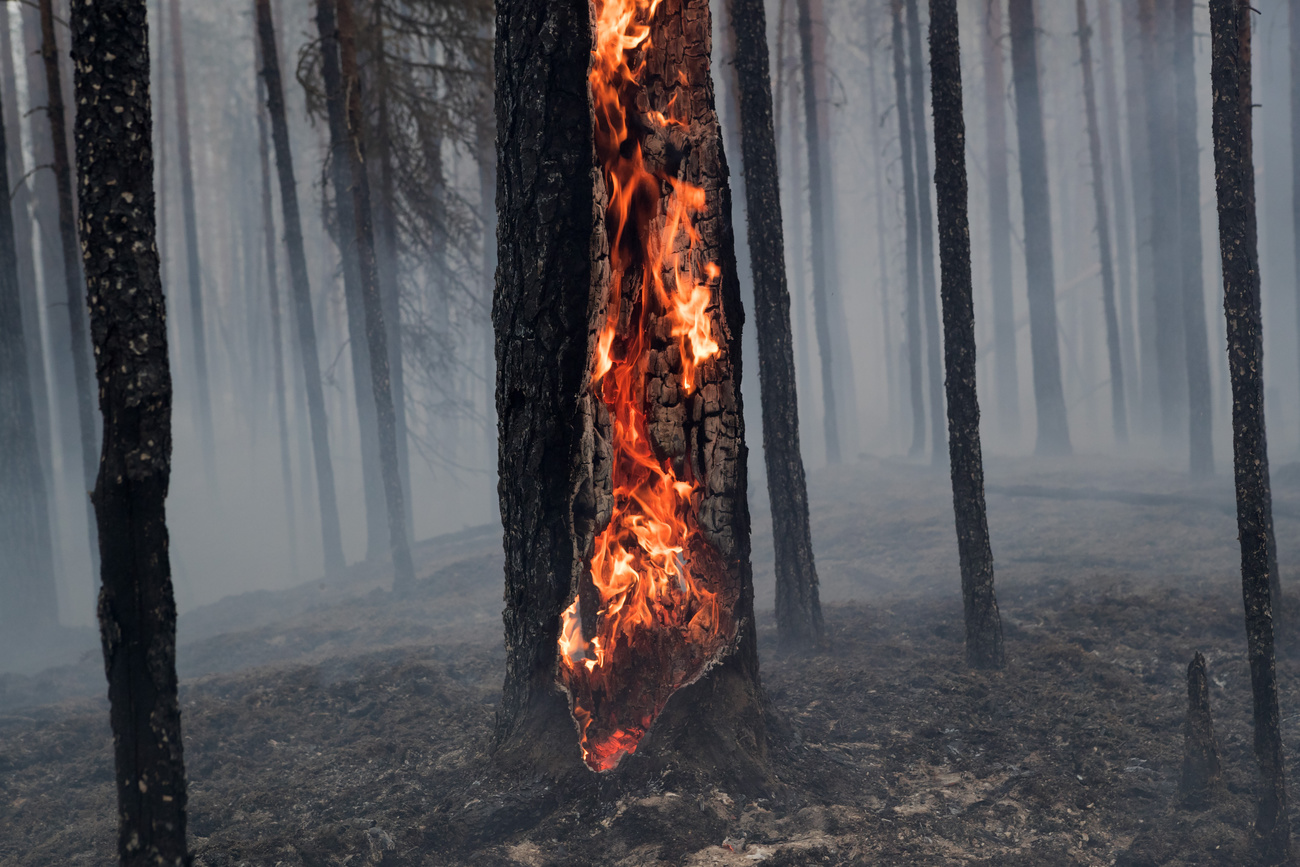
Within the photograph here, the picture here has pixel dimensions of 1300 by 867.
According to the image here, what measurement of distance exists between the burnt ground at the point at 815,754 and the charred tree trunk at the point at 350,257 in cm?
651

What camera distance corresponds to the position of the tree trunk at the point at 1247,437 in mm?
4070

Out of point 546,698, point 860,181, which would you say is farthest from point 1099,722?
point 860,181

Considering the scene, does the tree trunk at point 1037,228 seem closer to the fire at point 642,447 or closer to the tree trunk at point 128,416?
the fire at point 642,447

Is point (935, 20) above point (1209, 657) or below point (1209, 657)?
above

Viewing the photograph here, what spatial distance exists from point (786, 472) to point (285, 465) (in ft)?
72.9

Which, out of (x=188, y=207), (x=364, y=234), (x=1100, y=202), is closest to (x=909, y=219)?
(x=1100, y=202)

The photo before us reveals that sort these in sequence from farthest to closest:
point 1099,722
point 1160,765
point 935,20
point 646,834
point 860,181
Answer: point 860,181
point 935,20
point 1099,722
point 1160,765
point 646,834

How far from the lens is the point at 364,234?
12648 mm

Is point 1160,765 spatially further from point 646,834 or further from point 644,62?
point 644,62

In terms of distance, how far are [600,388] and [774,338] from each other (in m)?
3.16

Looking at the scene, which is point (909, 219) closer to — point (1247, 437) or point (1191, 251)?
point (1191, 251)

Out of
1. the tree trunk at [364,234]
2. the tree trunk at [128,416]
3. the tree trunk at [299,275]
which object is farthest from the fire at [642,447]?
the tree trunk at [299,275]

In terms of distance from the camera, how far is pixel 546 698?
4.46 meters

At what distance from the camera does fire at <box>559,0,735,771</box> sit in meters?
4.55
